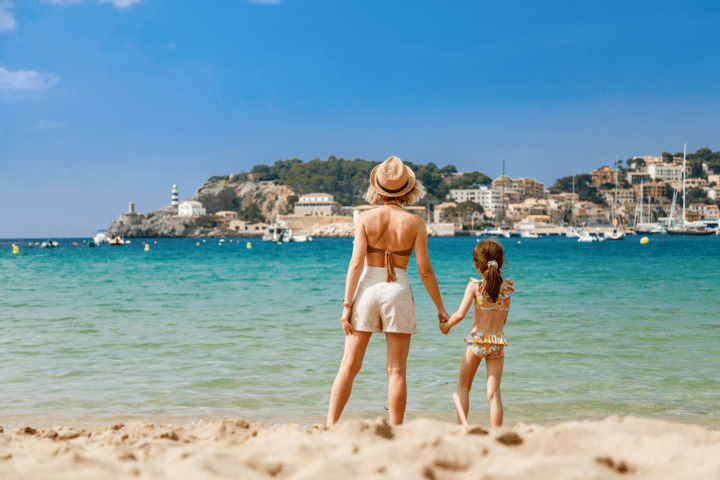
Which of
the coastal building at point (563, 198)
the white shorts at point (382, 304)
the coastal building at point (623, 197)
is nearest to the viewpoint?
the white shorts at point (382, 304)

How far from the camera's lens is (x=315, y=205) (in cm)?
15762

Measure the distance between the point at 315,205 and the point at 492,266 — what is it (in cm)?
15457

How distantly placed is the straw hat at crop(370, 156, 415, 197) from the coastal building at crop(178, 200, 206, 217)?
551ft

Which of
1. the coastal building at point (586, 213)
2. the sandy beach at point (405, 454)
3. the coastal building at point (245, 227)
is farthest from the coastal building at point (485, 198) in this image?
the sandy beach at point (405, 454)

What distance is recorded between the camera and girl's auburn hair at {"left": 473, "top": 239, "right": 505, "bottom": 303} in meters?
3.88

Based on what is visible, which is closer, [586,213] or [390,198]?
[390,198]

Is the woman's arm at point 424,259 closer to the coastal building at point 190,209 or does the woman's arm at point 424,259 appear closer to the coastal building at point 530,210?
the coastal building at point 190,209

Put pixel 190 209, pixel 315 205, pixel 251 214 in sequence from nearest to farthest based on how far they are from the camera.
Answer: pixel 315 205
pixel 251 214
pixel 190 209

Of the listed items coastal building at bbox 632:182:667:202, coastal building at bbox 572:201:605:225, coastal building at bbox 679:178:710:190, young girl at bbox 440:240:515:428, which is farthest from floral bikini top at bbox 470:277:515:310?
coastal building at bbox 679:178:710:190

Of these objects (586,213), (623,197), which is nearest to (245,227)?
(586,213)

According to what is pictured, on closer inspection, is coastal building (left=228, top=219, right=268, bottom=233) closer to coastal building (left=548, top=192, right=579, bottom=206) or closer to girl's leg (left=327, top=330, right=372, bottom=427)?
coastal building (left=548, top=192, right=579, bottom=206)

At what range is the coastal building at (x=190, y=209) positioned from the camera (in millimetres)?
165875

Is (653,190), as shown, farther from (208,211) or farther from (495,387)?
(495,387)

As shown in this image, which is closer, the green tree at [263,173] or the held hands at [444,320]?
the held hands at [444,320]
